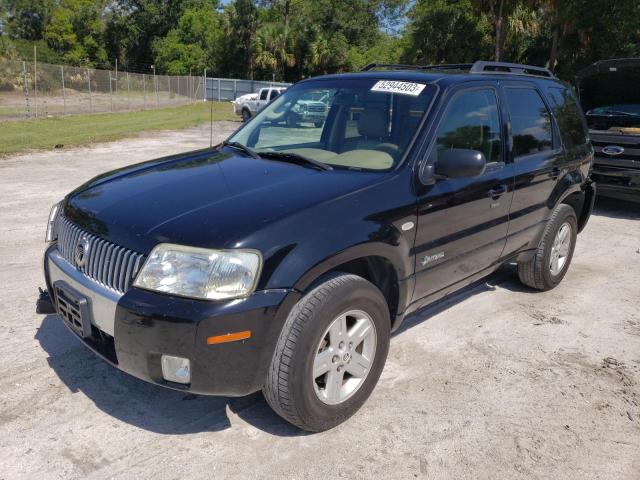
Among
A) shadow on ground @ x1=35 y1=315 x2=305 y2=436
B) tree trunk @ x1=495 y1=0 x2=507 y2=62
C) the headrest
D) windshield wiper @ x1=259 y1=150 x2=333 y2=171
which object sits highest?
tree trunk @ x1=495 y1=0 x2=507 y2=62

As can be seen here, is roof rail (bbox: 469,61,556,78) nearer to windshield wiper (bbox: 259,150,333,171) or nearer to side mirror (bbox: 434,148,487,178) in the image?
side mirror (bbox: 434,148,487,178)

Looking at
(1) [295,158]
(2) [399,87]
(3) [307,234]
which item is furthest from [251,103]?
(3) [307,234]

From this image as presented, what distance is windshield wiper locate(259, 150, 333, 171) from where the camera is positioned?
11.7 feet

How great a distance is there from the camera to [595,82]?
9.92 meters

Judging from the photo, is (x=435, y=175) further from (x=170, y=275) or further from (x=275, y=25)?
(x=275, y=25)

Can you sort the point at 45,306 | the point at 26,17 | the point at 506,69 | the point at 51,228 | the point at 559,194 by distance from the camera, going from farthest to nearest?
the point at 26,17 → the point at 559,194 → the point at 506,69 → the point at 51,228 → the point at 45,306

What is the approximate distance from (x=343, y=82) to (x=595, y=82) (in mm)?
7328

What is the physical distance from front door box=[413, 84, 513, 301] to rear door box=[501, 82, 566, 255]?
16cm

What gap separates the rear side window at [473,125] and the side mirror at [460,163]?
0.18 m

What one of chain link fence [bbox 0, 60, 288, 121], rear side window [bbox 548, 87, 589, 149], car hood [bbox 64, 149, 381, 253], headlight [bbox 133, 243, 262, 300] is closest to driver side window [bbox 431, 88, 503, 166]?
car hood [bbox 64, 149, 381, 253]

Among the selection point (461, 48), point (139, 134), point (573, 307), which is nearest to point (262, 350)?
point (573, 307)

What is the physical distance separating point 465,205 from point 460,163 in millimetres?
494

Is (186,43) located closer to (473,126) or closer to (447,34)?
(447,34)

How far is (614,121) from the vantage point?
9.49 meters
